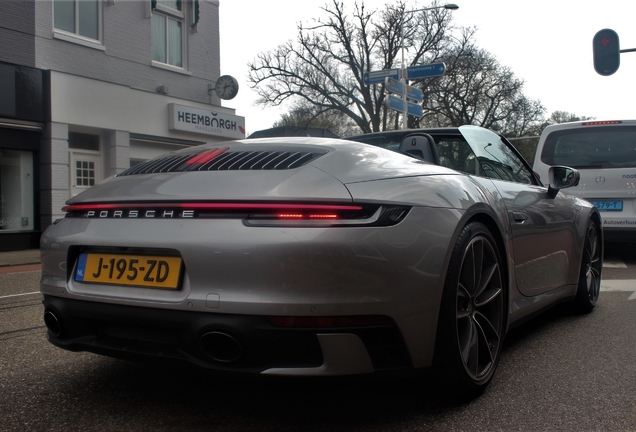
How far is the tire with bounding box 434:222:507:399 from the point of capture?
249 centimetres

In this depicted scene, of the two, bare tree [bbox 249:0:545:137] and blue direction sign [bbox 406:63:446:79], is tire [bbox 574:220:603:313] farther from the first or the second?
bare tree [bbox 249:0:545:137]

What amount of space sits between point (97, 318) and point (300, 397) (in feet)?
3.05

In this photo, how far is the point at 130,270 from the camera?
2.40 m

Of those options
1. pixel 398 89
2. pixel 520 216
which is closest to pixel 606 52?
pixel 398 89

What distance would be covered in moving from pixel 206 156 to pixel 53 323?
37.2 inches

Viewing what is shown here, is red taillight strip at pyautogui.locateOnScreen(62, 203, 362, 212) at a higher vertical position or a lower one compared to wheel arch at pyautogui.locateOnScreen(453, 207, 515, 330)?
higher

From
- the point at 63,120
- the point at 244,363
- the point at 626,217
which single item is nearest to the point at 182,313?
the point at 244,363

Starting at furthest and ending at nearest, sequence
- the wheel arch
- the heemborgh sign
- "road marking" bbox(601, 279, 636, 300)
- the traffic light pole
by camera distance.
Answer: the traffic light pole → the heemborgh sign → "road marking" bbox(601, 279, 636, 300) → the wheel arch

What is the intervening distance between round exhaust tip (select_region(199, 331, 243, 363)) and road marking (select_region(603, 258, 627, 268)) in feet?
22.6

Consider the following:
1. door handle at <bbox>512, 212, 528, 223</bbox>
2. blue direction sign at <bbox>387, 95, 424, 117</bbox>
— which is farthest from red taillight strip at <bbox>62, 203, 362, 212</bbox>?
blue direction sign at <bbox>387, 95, 424, 117</bbox>

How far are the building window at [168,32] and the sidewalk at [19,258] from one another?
686 cm

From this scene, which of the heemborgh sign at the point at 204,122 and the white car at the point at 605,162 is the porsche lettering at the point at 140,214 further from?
the heemborgh sign at the point at 204,122

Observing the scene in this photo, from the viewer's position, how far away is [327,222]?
220 cm

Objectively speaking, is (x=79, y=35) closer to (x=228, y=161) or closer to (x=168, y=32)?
(x=168, y=32)
